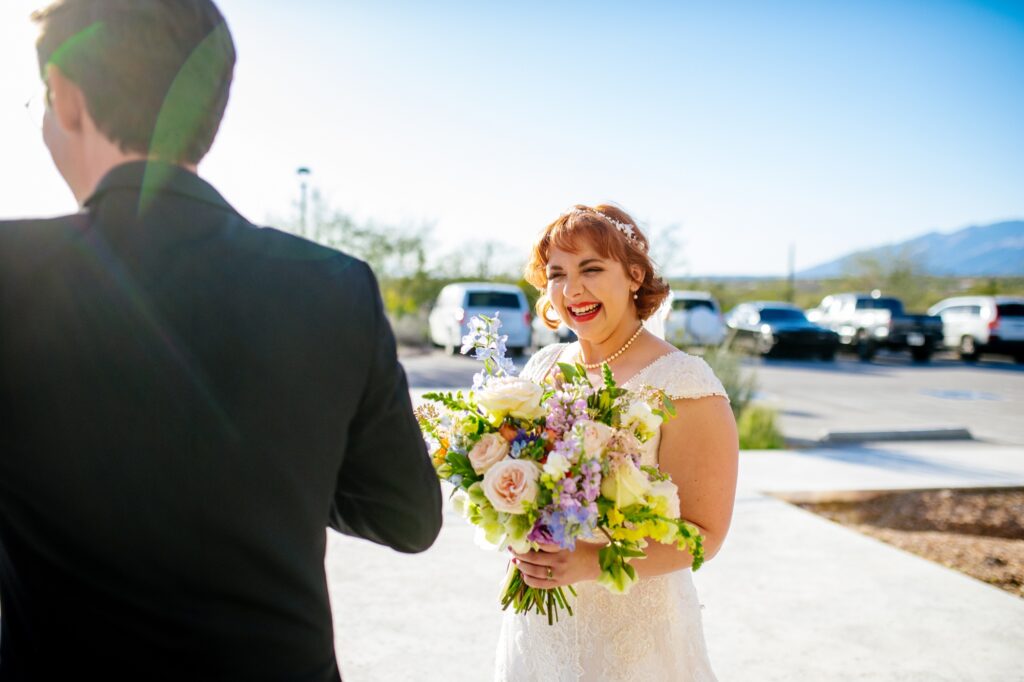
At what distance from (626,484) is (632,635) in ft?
2.70

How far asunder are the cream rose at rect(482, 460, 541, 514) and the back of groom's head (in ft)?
2.77

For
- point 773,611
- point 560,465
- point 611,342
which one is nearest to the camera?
point 560,465

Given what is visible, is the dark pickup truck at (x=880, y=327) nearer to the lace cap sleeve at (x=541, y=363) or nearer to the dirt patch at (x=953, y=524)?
the dirt patch at (x=953, y=524)

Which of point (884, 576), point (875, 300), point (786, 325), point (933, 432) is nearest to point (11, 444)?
point (884, 576)

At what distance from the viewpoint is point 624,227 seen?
2.52 m

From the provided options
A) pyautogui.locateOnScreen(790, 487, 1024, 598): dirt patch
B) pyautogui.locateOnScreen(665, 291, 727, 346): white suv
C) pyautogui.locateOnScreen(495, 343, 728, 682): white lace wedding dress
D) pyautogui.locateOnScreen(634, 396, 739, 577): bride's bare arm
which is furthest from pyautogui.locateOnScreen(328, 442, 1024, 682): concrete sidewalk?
pyautogui.locateOnScreen(634, 396, 739, 577): bride's bare arm

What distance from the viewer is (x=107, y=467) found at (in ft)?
3.23

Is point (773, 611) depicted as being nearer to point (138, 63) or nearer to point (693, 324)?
point (138, 63)

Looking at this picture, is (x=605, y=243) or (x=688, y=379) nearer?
(x=688, y=379)

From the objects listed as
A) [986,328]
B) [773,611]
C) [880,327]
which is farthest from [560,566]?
[986,328]

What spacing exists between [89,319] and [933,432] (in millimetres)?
10740

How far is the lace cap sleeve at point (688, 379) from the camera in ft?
7.32

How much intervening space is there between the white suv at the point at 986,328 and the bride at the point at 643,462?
25.0 meters

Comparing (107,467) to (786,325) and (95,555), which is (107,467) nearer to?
(95,555)
